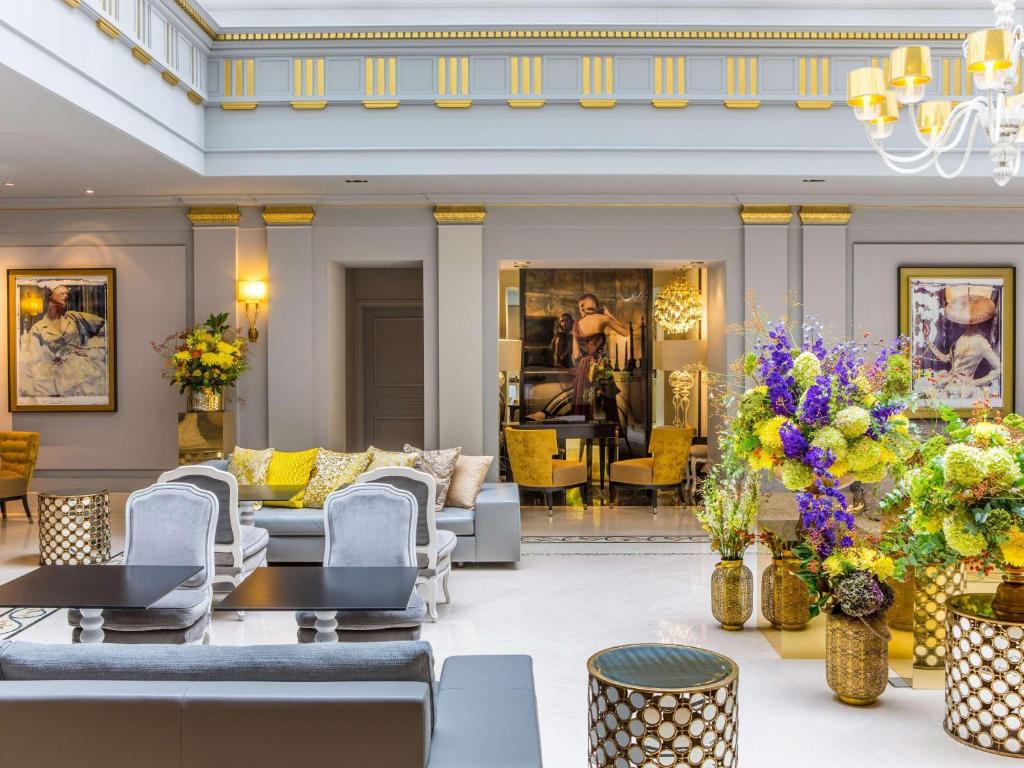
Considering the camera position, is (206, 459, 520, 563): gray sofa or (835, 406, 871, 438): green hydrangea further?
(206, 459, 520, 563): gray sofa

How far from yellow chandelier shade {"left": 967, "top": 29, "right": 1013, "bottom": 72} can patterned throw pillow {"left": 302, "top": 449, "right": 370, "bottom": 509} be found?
16.4 ft

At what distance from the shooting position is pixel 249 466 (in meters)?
7.39

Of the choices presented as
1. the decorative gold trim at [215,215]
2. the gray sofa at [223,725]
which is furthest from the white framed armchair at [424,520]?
the decorative gold trim at [215,215]

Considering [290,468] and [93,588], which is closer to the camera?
[93,588]

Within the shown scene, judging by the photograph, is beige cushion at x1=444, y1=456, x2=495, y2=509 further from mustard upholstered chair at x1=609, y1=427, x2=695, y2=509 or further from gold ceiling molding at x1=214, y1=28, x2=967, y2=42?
gold ceiling molding at x1=214, y1=28, x2=967, y2=42

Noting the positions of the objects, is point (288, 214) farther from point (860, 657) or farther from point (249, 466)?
point (860, 657)

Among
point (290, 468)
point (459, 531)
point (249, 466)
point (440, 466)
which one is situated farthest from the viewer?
point (290, 468)

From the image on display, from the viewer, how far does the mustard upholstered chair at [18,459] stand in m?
8.34

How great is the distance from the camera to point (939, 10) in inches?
327

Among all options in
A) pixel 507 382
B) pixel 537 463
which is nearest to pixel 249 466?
pixel 537 463

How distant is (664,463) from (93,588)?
6298 mm

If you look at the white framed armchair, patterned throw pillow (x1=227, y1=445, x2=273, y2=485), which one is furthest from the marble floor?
patterned throw pillow (x1=227, y1=445, x2=273, y2=485)

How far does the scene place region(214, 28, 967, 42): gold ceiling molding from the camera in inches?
286

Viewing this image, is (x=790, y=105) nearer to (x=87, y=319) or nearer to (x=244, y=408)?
(x=244, y=408)
